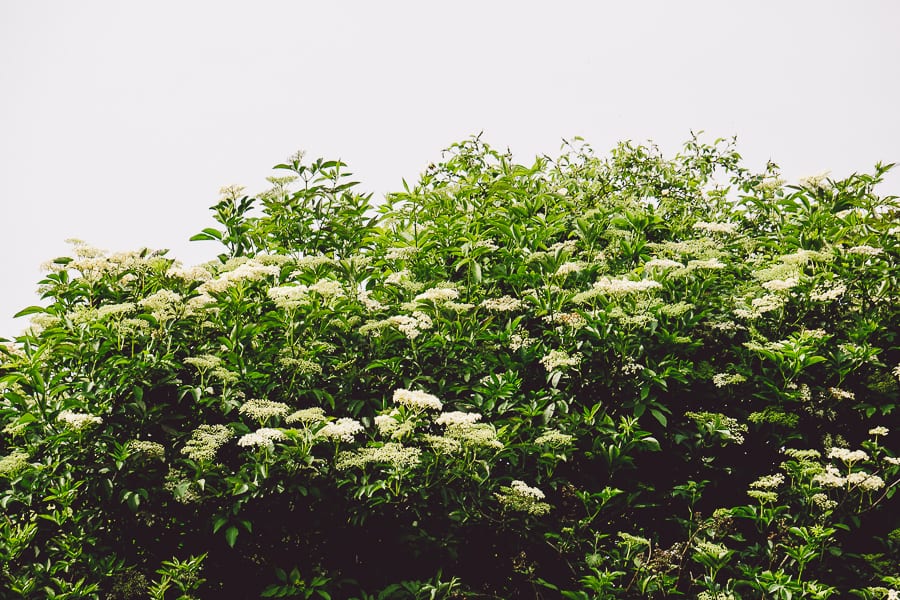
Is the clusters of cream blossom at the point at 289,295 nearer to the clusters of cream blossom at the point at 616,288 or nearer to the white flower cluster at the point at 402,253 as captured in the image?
the white flower cluster at the point at 402,253

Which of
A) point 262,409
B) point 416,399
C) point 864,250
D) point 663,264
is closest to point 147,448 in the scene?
point 262,409

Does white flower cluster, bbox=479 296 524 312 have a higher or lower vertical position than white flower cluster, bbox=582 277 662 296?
lower

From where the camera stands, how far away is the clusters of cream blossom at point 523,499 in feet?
12.8

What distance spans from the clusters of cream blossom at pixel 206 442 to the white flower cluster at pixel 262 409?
141mm

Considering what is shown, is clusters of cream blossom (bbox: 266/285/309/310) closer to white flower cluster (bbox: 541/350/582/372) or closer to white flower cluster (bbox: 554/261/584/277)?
white flower cluster (bbox: 541/350/582/372)

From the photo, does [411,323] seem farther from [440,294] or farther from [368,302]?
[368,302]

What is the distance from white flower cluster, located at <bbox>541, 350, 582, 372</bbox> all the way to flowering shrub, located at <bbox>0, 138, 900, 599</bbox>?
24 millimetres

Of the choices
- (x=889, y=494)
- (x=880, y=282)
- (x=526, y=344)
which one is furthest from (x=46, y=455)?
(x=880, y=282)

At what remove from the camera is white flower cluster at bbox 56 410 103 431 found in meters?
3.73

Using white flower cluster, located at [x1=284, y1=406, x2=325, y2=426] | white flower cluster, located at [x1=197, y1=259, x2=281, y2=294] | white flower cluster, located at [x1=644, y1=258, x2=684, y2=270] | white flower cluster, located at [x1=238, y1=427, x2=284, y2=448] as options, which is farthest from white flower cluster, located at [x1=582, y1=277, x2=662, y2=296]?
white flower cluster, located at [x1=238, y1=427, x2=284, y2=448]

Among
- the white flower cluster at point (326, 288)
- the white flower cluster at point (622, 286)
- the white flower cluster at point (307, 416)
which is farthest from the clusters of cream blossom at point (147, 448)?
the white flower cluster at point (622, 286)

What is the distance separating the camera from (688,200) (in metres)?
7.11

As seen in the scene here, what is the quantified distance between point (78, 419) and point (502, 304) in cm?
228

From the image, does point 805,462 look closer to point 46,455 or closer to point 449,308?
point 449,308
